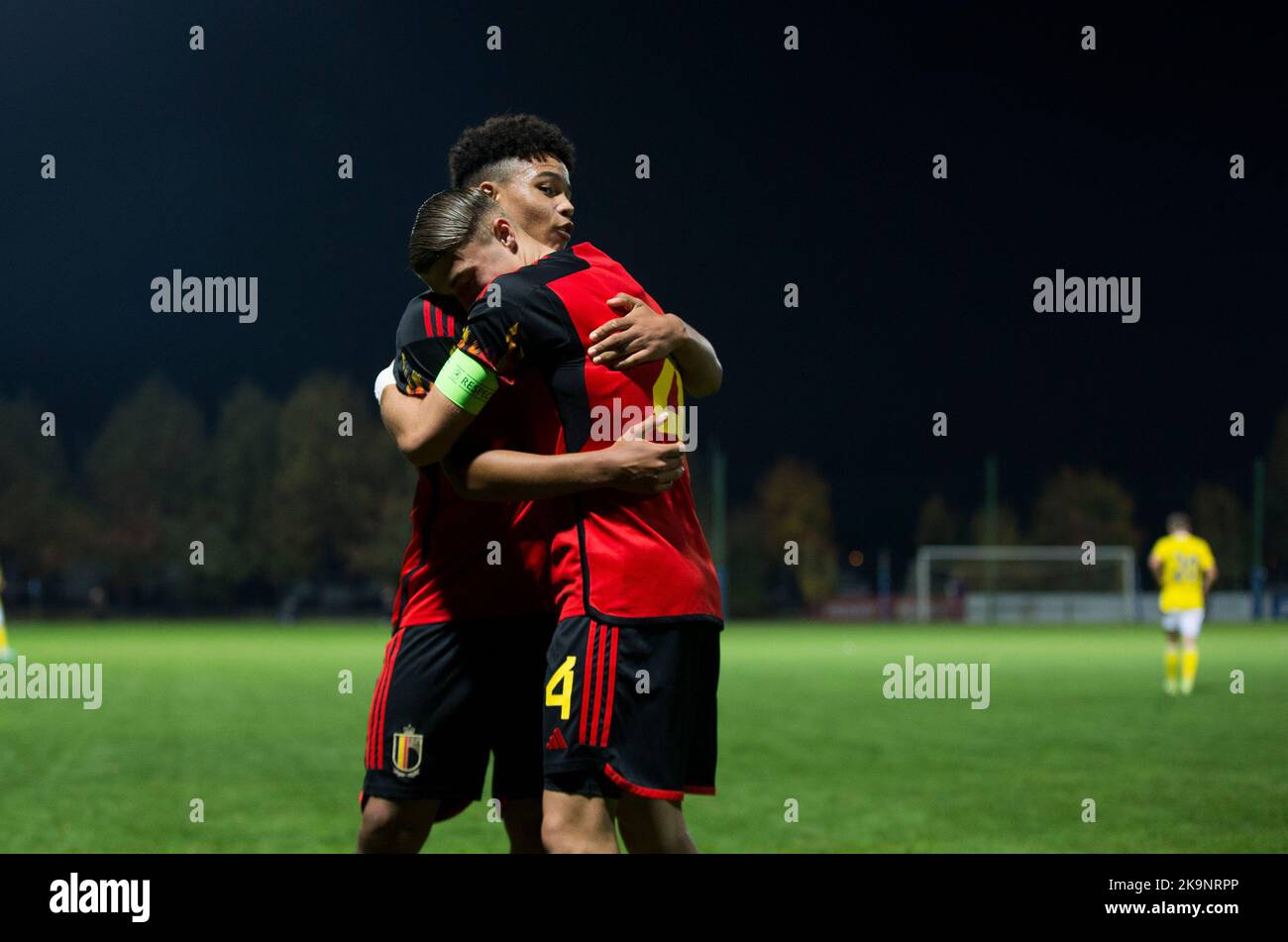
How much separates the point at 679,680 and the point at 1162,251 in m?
87.7

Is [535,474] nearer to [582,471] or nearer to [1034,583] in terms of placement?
[582,471]

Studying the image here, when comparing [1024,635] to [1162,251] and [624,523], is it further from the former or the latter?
[1162,251]

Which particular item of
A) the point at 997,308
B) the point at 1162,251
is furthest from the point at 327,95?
the point at 1162,251

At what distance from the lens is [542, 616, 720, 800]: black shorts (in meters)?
3.40

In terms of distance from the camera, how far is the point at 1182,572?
19109mm

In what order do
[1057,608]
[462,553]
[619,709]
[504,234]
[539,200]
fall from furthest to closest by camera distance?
[1057,608] < [462,553] < [539,200] < [504,234] < [619,709]

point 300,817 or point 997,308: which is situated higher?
point 997,308

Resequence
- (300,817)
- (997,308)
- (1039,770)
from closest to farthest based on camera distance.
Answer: (300,817)
(1039,770)
(997,308)

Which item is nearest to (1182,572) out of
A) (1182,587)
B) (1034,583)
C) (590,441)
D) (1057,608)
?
(1182,587)

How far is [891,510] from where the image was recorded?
117312 mm

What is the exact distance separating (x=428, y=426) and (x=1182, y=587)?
1739cm

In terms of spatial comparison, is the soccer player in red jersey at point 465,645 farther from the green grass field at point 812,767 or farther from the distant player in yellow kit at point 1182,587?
the distant player in yellow kit at point 1182,587

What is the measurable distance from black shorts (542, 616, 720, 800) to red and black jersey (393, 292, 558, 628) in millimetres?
632

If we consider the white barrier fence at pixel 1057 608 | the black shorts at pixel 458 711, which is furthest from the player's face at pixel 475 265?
the white barrier fence at pixel 1057 608
